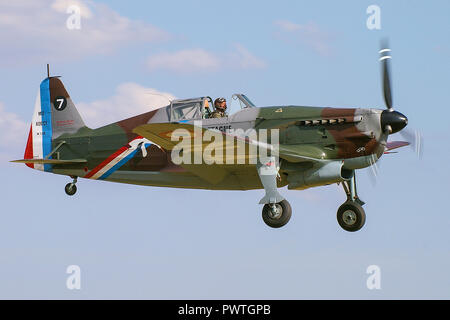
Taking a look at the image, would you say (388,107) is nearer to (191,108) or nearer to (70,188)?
(191,108)

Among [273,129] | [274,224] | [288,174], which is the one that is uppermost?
[273,129]

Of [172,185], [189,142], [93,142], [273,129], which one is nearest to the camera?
[189,142]

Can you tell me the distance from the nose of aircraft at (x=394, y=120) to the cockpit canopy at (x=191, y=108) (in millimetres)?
3009

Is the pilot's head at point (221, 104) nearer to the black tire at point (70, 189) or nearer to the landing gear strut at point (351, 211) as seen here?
the landing gear strut at point (351, 211)

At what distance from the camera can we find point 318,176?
14812 millimetres

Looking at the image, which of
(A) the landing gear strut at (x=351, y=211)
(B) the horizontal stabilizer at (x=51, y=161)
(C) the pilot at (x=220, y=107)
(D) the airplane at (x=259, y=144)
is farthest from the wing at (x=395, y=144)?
(B) the horizontal stabilizer at (x=51, y=161)

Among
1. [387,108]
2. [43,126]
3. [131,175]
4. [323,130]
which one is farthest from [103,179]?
[387,108]

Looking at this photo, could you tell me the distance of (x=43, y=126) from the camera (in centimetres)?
1905

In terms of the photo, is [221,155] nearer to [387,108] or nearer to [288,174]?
[288,174]

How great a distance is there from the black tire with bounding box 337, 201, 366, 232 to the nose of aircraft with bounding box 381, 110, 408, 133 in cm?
179

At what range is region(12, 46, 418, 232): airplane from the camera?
14688mm

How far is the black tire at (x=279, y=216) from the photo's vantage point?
49.0 ft

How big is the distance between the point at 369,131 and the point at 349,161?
28.3 inches

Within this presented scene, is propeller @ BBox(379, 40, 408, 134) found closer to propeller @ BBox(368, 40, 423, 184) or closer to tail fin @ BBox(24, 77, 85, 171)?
propeller @ BBox(368, 40, 423, 184)
